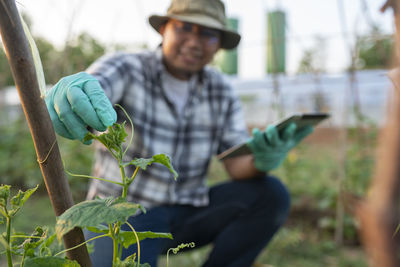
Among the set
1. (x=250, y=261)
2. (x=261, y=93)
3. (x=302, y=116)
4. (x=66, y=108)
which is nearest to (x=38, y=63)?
(x=66, y=108)

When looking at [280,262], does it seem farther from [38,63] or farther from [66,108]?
[38,63]

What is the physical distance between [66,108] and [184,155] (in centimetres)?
91

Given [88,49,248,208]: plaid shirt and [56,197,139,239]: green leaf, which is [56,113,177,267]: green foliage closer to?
[56,197,139,239]: green leaf

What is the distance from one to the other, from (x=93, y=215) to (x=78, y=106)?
1.28 ft

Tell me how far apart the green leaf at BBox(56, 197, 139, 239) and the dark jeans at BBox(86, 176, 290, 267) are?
40.5 inches

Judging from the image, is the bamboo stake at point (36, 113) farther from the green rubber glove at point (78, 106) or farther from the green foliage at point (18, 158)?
the green foliage at point (18, 158)

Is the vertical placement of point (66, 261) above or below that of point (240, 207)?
above

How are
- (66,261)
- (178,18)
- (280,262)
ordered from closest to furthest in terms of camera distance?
(66,261) → (178,18) → (280,262)

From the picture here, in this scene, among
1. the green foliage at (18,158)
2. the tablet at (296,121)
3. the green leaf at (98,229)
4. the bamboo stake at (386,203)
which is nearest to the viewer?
the bamboo stake at (386,203)

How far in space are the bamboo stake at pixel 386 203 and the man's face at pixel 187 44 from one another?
1.32 metres

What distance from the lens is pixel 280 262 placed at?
2105 mm

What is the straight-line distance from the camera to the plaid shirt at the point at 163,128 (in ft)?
4.95

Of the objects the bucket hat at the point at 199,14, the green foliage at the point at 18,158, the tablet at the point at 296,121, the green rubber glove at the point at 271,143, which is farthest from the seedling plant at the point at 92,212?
the green foliage at the point at 18,158

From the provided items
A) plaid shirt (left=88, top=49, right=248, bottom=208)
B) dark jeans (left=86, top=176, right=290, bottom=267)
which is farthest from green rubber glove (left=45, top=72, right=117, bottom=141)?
dark jeans (left=86, top=176, right=290, bottom=267)
